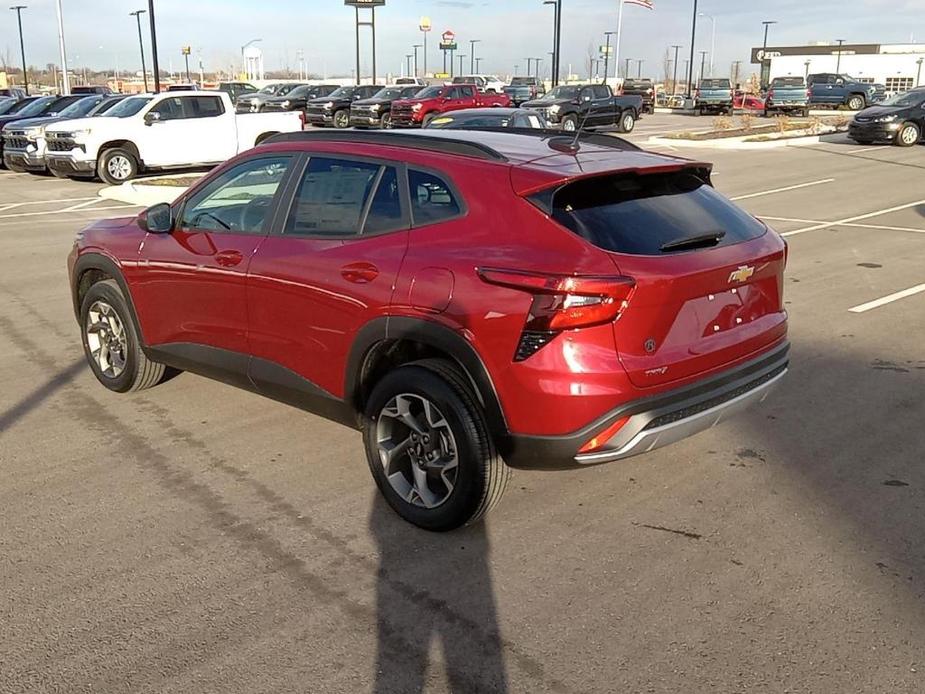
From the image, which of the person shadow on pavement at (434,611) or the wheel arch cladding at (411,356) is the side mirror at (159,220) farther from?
the person shadow on pavement at (434,611)

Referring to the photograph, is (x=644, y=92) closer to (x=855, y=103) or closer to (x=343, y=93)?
(x=855, y=103)

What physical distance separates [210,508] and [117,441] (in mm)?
1141

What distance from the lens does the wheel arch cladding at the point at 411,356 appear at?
3.65m

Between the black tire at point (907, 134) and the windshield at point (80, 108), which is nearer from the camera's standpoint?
the windshield at point (80, 108)

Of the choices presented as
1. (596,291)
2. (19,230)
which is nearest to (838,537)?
(596,291)

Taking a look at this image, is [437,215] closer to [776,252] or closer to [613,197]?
[613,197]

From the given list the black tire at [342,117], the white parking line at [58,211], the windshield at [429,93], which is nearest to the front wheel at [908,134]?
the windshield at [429,93]

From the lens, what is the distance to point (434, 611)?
133 inches

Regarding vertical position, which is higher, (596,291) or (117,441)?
(596,291)

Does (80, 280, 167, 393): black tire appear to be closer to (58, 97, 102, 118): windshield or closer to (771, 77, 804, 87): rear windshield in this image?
(58, 97, 102, 118): windshield

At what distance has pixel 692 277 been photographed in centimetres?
371

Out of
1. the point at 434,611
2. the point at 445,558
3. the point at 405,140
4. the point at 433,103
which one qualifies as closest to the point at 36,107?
the point at 433,103

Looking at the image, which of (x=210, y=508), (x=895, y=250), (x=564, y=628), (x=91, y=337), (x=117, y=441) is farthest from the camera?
(x=895, y=250)

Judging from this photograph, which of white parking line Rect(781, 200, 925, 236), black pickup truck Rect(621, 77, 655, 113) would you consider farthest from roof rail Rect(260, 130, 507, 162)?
black pickup truck Rect(621, 77, 655, 113)
